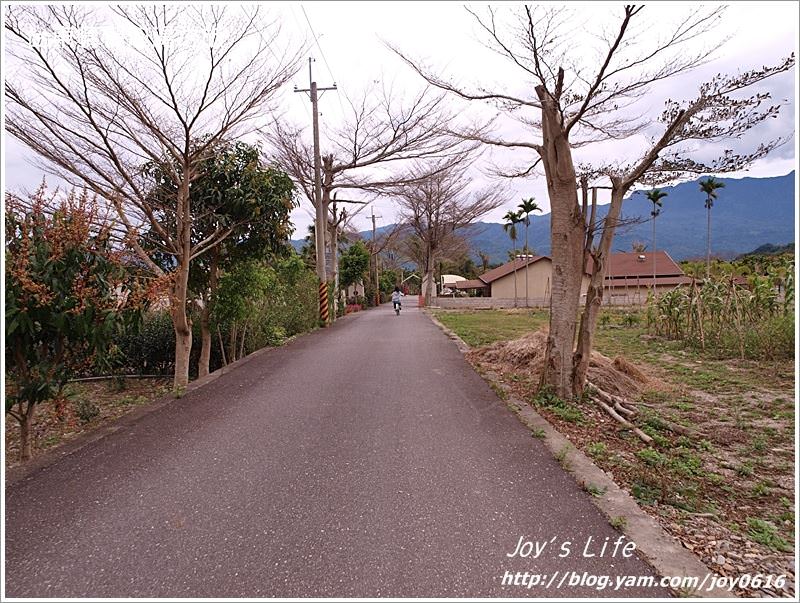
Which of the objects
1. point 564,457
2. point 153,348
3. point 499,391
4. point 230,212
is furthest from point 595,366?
point 153,348

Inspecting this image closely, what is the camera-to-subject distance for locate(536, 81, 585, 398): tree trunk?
213 inches

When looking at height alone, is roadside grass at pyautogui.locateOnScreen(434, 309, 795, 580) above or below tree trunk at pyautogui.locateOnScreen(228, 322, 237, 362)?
below

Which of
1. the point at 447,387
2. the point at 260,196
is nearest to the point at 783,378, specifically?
the point at 447,387

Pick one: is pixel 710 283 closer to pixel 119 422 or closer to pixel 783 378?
pixel 783 378

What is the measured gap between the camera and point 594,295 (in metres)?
5.52

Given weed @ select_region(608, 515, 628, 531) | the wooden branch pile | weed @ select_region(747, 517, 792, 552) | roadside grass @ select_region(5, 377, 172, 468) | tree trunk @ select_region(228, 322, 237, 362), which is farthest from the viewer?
tree trunk @ select_region(228, 322, 237, 362)

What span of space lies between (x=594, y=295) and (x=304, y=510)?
3879 mm

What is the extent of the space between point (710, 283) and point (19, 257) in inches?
425

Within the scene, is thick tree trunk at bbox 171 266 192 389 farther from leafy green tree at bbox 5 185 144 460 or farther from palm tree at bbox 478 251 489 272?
palm tree at bbox 478 251 489 272

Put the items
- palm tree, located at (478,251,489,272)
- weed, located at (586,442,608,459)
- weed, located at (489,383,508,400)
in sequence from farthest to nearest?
palm tree, located at (478,251,489,272)
weed, located at (489,383,508,400)
weed, located at (586,442,608,459)

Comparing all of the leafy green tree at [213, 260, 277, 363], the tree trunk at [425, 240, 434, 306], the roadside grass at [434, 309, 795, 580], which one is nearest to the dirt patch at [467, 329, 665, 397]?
the roadside grass at [434, 309, 795, 580]

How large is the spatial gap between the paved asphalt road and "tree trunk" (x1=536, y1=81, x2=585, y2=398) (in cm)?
99

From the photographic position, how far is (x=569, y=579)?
231 cm

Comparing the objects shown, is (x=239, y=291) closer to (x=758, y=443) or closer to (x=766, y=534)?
(x=758, y=443)
